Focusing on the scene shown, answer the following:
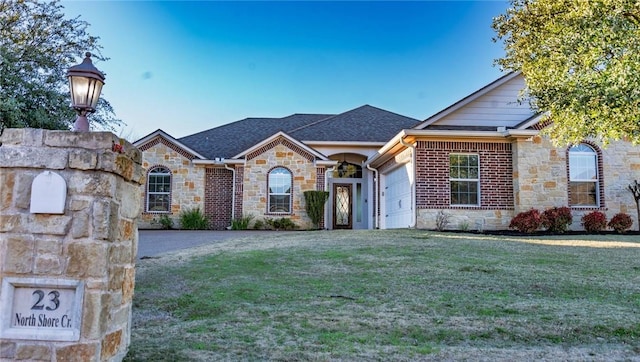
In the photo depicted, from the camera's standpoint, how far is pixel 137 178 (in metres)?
3.49

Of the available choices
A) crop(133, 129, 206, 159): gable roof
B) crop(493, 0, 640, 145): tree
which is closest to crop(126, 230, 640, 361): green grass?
crop(493, 0, 640, 145): tree

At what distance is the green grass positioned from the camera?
12.8 feet

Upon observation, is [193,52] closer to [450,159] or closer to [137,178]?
[450,159]

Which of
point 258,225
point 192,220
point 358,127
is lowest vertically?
point 258,225

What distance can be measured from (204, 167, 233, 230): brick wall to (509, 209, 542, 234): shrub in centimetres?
1048

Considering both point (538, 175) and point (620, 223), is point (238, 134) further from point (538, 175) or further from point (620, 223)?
point (620, 223)

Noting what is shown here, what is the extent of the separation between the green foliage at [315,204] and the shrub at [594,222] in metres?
8.70

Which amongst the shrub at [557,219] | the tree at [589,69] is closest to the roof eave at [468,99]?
the tree at [589,69]

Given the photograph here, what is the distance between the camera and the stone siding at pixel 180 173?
18483mm

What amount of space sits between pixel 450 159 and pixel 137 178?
1197 centimetres

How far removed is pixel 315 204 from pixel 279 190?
152cm

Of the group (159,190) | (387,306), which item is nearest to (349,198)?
(159,190)

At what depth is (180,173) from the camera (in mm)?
18578

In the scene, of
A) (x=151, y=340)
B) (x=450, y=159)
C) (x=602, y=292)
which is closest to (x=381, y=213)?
(x=450, y=159)
